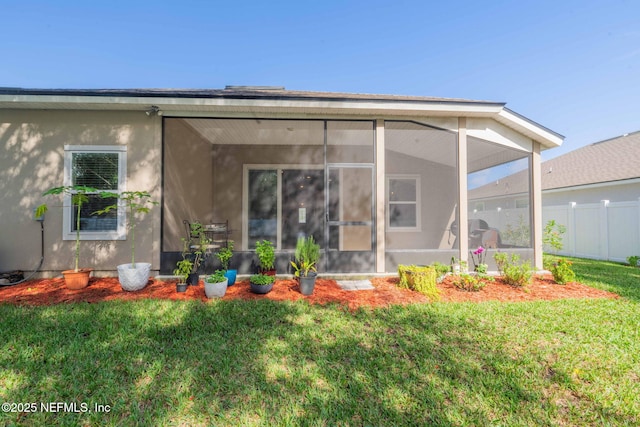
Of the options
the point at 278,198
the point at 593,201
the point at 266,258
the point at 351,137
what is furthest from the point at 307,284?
the point at 593,201

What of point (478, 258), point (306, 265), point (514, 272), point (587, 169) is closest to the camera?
point (306, 265)

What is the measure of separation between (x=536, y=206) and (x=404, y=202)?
323 cm

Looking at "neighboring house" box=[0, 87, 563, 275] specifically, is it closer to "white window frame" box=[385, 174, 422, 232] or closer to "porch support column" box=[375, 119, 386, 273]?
"porch support column" box=[375, 119, 386, 273]

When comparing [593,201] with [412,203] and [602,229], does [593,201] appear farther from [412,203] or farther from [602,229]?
[412,203]

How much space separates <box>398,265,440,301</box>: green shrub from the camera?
14.3 ft

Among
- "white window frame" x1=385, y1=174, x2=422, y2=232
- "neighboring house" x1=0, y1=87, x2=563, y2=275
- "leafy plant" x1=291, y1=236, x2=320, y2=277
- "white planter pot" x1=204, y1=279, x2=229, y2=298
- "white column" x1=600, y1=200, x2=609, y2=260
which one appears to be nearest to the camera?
"white planter pot" x1=204, y1=279, x2=229, y2=298

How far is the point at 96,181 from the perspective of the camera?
5.21 m

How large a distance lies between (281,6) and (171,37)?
4.84 metres

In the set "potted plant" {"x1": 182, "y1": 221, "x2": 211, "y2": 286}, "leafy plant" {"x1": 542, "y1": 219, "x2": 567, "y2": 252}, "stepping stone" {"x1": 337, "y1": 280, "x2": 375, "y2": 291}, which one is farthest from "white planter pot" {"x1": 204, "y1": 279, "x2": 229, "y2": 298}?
"leafy plant" {"x1": 542, "y1": 219, "x2": 567, "y2": 252}

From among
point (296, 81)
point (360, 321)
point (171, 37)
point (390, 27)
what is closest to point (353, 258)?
point (360, 321)

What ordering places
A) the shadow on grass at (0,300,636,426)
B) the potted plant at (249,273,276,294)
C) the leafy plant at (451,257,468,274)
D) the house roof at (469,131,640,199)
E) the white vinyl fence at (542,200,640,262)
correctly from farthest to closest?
the white vinyl fence at (542,200,640,262) → the house roof at (469,131,640,199) → the leafy plant at (451,257,468,274) → the potted plant at (249,273,276,294) → the shadow on grass at (0,300,636,426)

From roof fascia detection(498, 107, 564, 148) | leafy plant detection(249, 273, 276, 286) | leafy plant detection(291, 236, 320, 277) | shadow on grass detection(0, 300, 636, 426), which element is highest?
roof fascia detection(498, 107, 564, 148)

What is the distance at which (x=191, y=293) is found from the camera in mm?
4406

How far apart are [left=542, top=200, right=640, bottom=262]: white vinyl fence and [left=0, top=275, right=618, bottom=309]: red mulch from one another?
5.02 m
